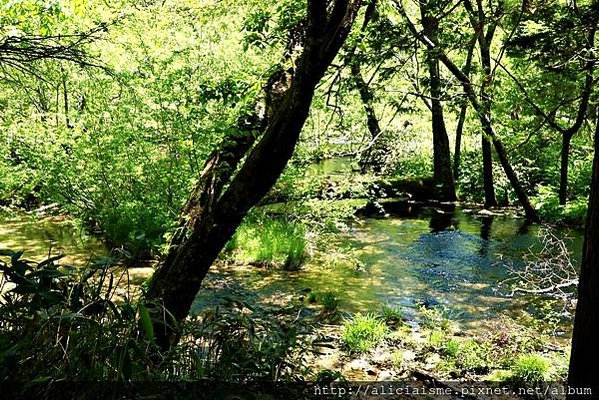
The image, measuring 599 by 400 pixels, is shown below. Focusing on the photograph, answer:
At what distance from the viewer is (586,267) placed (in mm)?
2652

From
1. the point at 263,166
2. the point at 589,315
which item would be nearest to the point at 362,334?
the point at 589,315

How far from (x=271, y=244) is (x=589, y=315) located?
225 inches

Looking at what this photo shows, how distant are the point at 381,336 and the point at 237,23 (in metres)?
8.85

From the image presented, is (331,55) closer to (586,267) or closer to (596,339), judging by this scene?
(586,267)

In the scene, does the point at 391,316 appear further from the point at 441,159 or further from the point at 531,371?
the point at 441,159

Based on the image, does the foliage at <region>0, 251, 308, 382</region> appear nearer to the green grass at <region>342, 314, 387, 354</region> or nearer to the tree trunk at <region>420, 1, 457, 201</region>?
the green grass at <region>342, 314, 387, 354</region>

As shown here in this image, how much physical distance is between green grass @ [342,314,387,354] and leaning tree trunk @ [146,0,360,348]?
220 cm

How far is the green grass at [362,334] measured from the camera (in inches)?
190

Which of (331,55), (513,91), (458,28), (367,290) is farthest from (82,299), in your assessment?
(513,91)

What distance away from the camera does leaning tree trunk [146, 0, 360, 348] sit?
2525 mm

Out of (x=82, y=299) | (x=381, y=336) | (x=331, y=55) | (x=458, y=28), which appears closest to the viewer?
(x=82, y=299)

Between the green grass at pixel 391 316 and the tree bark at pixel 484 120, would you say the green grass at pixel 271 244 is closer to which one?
the green grass at pixel 391 316

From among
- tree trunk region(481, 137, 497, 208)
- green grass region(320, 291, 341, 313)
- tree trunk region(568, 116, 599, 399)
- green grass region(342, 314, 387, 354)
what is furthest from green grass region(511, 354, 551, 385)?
tree trunk region(481, 137, 497, 208)

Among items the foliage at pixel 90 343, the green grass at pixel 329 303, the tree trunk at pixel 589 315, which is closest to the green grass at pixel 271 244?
the green grass at pixel 329 303
